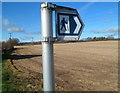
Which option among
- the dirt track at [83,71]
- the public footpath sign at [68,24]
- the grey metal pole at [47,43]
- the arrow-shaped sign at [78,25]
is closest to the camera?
the grey metal pole at [47,43]

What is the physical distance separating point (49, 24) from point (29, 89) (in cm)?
364

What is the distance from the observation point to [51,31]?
1429mm

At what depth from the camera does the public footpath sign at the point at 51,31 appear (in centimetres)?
140

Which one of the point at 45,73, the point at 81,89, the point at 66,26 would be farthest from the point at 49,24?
the point at 81,89

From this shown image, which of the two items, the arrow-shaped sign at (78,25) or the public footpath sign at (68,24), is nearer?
the public footpath sign at (68,24)

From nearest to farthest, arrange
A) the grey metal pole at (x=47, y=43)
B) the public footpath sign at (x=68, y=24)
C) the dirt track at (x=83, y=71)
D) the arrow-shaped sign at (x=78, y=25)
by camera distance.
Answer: the grey metal pole at (x=47, y=43)
the public footpath sign at (x=68, y=24)
the arrow-shaped sign at (x=78, y=25)
the dirt track at (x=83, y=71)

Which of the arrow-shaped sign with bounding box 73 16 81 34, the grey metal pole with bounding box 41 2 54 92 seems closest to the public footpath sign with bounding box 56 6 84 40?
the arrow-shaped sign with bounding box 73 16 81 34

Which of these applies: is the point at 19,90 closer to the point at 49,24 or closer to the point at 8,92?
the point at 8,92

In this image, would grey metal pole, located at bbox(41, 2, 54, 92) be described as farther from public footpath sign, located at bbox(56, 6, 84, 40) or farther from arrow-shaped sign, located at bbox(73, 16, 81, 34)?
arrow-shaped sign, located at bbox(73, 16, 81, 34)

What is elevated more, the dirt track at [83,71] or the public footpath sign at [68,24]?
the public footpath sign at [68,24]

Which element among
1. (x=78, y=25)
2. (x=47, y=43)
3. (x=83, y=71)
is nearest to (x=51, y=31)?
(x=47, y=43)

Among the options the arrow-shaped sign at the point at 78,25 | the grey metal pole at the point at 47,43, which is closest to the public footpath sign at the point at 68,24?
the arrow-shaped sign at the point at 78,25

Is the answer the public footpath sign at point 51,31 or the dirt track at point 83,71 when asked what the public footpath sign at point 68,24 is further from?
the dirt track at point 83,71

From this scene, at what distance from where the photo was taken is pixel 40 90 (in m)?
4.45
